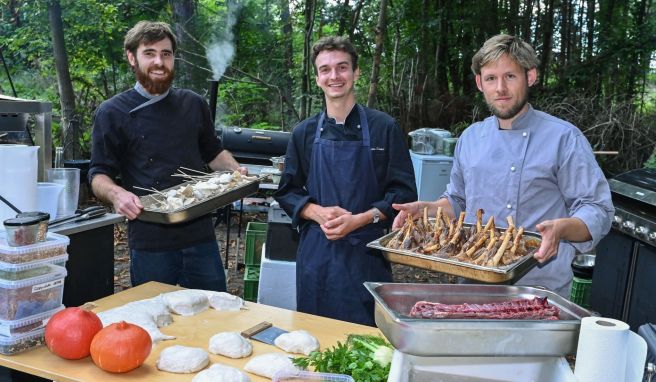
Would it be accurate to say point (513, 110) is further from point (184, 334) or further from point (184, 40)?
point (184, 40)

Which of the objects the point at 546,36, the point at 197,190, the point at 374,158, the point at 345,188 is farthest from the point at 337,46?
the point at 546,36

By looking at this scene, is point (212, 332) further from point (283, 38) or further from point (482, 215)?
point (283, 38)

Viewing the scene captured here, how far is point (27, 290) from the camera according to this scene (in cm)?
215

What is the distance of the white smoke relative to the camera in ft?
35.9

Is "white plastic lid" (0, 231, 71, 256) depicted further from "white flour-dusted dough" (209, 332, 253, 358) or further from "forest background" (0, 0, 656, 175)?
"forest background" (0, 0, 656, 175)

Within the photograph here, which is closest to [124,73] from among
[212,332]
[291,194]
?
[291,194]

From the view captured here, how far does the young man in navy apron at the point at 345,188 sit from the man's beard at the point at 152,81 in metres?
0.90

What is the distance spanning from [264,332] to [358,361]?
57 cm

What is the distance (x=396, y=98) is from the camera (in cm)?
1127

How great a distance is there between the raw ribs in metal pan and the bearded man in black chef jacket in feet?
5.90

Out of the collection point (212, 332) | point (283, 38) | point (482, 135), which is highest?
point (283, 38)

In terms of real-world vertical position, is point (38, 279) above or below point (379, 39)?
below

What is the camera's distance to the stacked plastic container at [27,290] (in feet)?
6.91

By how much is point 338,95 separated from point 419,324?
1.79 m
